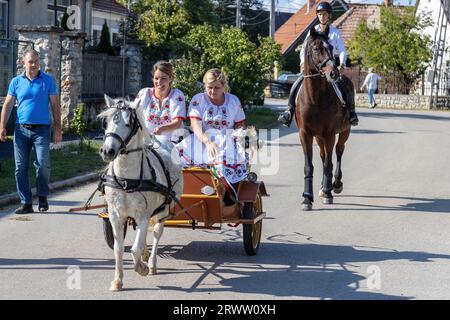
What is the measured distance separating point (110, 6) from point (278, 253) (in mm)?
33393

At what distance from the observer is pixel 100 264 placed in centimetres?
914

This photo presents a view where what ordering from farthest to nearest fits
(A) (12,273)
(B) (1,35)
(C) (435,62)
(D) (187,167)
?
1. (C) (435,62)
2. (B) (1,35)
3. (D) (187,167)
4. (A) (12,273)

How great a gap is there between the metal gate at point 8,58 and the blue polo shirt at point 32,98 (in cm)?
946

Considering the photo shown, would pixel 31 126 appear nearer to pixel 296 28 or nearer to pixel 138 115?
pixel 138 115

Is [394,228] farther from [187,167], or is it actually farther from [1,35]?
[1,35]

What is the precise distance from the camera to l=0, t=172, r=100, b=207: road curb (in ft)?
41.7

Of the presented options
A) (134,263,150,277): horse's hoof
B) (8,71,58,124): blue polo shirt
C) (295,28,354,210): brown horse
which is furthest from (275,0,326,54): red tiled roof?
Answer: (134,263,150,277): horse's hoof

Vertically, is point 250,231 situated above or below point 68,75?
below

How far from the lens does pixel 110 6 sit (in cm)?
4194

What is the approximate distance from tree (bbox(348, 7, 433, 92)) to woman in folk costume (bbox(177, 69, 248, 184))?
1610 inches

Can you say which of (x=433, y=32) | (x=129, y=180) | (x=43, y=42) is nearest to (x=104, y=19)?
(x=43, y=42)

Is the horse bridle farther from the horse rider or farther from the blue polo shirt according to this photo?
the blue polo shirt

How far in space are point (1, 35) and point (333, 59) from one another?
52.1ft

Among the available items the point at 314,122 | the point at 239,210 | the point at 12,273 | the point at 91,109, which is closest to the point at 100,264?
the point at 12,273
